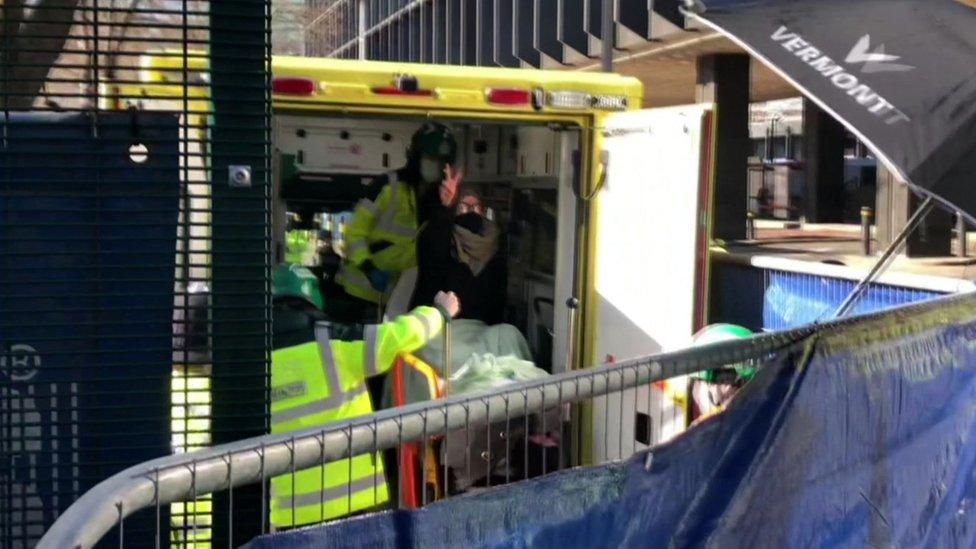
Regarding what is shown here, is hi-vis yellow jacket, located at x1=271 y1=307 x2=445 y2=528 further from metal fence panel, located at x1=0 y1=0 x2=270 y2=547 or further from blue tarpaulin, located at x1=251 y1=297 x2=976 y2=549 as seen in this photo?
blue tarpaulin, located at x1=251 y1=297 x2=976 y2=549

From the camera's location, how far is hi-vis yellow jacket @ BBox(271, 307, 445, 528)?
523 cm

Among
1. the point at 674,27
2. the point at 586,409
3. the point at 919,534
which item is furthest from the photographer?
the point at 674,27

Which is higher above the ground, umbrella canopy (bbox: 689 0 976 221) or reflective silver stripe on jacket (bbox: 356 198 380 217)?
umbrella canopy (bbox: 689 0 976 221)

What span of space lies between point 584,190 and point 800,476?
362cm

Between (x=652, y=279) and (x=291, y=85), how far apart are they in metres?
1.96

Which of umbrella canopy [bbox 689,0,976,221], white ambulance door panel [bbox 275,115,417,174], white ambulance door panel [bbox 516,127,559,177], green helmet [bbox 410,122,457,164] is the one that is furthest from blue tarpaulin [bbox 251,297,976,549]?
white ambulance door panel [bbox 275,115,417,174]

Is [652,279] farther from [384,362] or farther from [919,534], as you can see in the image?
[919,534]

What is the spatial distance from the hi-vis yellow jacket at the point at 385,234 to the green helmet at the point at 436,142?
0.95ft

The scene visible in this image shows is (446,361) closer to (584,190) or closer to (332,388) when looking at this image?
(332,388)

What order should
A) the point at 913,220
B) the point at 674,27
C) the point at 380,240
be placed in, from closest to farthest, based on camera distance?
the point at 913,220 < the point at 380,240 < the point at 674,27

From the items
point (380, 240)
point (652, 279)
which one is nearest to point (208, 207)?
point (652, 279)

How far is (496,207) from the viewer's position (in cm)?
859

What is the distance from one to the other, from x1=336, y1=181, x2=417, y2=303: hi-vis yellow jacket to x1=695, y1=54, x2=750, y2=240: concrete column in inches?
649

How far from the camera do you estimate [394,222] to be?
8.20 m
